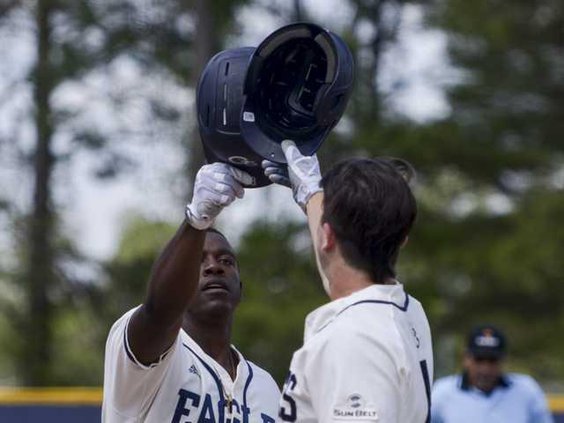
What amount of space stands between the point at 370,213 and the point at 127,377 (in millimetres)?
1284

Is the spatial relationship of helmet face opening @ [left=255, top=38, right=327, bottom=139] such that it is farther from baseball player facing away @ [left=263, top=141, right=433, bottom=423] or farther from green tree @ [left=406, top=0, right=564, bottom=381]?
green tree @ [left=406, top=0, right=564, bottom=381]

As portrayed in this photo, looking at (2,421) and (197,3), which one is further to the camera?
(197,3)

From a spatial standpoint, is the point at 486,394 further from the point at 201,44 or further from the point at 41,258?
the point at 41,258

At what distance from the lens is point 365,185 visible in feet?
11.2

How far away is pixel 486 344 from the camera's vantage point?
925 centimetres

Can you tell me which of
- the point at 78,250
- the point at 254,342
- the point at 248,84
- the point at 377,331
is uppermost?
the point at 78,250

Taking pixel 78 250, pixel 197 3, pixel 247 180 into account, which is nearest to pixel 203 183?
pixel 247 180

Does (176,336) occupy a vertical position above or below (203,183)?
below

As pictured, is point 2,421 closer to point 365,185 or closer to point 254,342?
point 254,342

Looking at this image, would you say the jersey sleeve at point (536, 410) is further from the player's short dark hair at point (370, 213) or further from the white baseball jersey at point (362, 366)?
the player's short dark hair at point (370, 213)

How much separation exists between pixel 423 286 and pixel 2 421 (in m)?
8.19

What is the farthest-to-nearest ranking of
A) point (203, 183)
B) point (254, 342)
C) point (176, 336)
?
point (254, 342), point (176, 336), point (203, 183)

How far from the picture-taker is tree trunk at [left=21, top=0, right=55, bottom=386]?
21.1 meters

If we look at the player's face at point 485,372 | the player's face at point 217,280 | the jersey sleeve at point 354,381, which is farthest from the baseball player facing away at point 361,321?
the player's face at point 485,372
